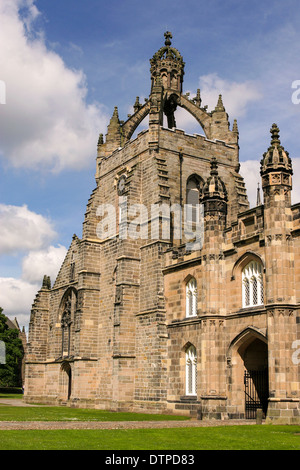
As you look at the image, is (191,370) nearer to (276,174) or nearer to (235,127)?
(276,174)

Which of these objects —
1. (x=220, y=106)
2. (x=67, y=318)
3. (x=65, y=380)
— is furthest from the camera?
(x=67, y=318)

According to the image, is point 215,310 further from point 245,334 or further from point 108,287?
point 108,287

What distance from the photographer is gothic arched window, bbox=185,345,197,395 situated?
28094 mm

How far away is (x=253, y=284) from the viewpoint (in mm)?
24891

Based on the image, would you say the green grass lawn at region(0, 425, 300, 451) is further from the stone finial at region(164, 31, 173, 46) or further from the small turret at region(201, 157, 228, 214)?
the stone finial at region(164, 31, 173, 46)

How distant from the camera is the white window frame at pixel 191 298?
2894 cm

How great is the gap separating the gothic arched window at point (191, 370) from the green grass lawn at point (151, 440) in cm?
1008

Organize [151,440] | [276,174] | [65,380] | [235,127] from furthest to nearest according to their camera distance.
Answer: [65,380]
[235,127]
[276,174]
[151,440]

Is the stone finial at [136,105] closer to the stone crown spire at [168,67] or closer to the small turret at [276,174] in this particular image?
the stone crown spire at [168,67]

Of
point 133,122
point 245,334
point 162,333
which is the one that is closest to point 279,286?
point 245,334

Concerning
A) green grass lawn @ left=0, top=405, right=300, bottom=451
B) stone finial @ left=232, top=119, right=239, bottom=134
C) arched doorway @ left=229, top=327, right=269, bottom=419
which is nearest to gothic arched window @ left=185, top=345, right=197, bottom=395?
arched doorway @ left=229, top=327, right=269, bottom=419

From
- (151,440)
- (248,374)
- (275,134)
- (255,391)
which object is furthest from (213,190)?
(151,440)

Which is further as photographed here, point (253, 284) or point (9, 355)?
point (9, 355)
